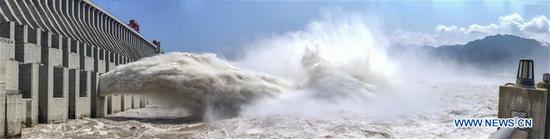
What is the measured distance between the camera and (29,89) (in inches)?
773

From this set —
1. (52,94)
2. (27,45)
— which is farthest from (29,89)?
(27,45)

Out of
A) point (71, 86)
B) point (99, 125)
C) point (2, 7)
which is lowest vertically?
point (99, 125)

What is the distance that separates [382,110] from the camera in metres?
24.4

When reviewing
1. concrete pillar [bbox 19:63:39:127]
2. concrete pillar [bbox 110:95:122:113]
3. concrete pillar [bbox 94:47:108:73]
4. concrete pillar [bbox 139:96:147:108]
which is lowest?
concrete pillar [bbox 139:96:147:108]

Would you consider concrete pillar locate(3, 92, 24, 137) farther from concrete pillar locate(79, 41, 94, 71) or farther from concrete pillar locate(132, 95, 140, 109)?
concrete pillar locate(132, 95, 140, 109)

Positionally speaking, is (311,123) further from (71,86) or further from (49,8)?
(49,8)

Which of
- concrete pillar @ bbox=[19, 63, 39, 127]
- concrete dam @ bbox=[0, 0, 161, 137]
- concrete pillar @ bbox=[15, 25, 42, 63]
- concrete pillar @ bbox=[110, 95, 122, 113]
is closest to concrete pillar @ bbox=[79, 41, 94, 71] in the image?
concrete dam @ bbox=[0, 0, 161, 137]

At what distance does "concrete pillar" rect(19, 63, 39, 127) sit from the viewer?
19.3m

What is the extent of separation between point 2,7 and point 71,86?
8121mm

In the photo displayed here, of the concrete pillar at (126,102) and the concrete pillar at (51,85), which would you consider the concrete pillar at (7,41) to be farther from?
the concrete pillar at (126,102)

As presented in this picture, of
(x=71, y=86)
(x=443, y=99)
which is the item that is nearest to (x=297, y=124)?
(x=71, y=86)

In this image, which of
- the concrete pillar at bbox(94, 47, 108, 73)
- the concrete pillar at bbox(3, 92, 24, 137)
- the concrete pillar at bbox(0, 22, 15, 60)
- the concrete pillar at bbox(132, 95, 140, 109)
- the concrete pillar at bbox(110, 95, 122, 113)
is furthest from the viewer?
the concrete pillar at bbox(132, 95, 140, 109)

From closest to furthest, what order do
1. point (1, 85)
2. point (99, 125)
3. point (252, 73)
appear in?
1. point (1, 85)
2. point (99, 125)
3. point (252, 73)

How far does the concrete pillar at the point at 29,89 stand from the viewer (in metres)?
19.3
